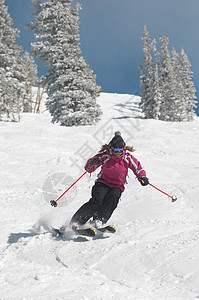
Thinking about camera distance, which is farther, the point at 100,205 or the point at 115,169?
the point at 115,169

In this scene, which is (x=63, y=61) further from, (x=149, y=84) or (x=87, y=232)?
(x=149, y=84)

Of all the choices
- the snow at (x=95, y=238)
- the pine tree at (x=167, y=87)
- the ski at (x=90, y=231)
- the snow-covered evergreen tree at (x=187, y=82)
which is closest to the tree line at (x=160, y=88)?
the pine tree at (x=167, y=87)

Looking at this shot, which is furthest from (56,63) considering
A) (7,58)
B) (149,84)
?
(149,84)

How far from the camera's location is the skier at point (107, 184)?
3760 millimetres

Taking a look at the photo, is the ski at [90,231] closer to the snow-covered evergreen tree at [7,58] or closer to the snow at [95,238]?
the snow at [95,238]

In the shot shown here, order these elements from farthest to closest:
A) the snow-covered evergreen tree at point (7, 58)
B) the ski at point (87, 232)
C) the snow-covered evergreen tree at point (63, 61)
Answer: the snow-covered evergreen tree at point (7, 58) < the snow-covered evergreen tree at point (63, 61) < the ski at point (87, 232)

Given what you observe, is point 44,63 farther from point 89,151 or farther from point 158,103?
point 158,103

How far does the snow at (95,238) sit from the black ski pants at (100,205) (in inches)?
11.0

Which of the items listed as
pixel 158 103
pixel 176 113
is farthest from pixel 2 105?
pixel 176 113

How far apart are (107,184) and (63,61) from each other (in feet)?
48.9

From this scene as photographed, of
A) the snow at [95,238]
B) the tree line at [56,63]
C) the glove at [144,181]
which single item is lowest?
the snow at [95,238]

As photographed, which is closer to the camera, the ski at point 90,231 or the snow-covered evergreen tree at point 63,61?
the ski at point 90,231

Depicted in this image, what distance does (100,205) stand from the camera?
3932 millimetres

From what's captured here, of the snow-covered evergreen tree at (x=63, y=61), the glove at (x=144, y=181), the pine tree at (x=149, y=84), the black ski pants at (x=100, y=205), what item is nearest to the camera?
the black ski pants at (x=100, y=205)
